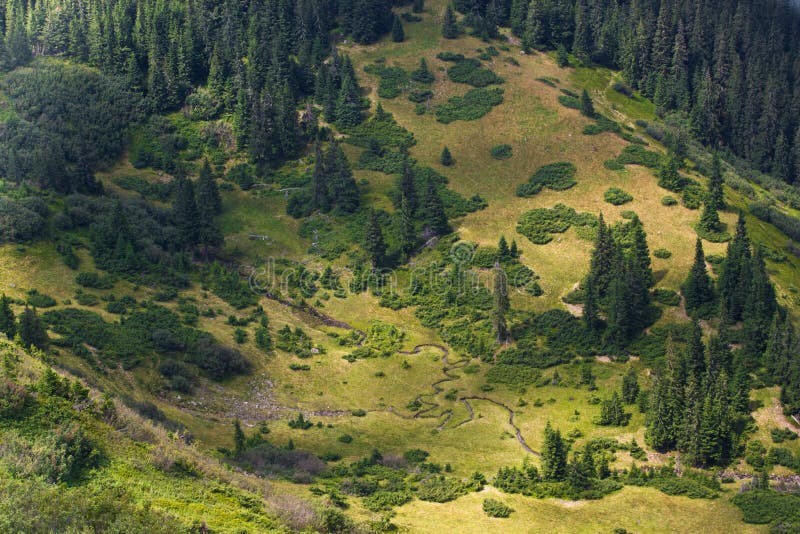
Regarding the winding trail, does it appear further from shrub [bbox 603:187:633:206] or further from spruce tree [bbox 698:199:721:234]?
spruce tree [bbox 698:199:721:234]

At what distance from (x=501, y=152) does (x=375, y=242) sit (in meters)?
32.4

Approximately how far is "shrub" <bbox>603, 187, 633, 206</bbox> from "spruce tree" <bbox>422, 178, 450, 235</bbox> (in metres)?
23.1

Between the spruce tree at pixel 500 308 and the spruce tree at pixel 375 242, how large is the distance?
65.1ft

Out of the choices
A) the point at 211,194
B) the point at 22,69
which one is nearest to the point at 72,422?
the point at 211,194

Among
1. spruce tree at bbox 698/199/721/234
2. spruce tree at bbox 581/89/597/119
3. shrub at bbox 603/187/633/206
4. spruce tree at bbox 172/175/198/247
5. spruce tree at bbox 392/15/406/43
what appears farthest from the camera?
spruce tree at bbox 392/15/406/43

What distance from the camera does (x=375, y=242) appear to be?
385ft

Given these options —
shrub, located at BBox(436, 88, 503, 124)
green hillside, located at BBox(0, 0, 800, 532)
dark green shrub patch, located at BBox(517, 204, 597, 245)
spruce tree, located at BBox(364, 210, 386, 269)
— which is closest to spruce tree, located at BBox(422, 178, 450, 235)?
green hillside, located at BBox(0, 0, 800, 532)

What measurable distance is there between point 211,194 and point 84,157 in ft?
63.0

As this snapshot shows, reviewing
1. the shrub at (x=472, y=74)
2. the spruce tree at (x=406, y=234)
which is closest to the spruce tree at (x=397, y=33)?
the shrub at (x=472, y=74)

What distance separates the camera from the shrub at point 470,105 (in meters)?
148

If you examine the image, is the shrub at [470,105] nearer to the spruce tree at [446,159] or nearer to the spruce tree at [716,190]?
the spruce tree at [446,159]

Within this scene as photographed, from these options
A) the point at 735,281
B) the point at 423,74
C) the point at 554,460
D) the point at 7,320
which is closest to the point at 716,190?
the point at 735,281

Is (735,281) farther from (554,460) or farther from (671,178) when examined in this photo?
(554,460)

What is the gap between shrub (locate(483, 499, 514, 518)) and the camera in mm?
66312
